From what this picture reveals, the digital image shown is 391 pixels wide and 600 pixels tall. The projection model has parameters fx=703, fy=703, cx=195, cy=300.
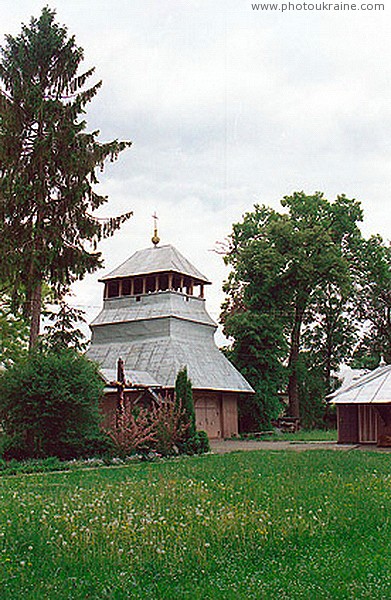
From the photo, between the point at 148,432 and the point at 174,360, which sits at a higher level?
the point at 174,360

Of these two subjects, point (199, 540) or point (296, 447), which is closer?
point (199, 540)

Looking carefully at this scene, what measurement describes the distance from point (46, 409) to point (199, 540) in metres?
12.6

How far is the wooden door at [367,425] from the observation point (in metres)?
28.4

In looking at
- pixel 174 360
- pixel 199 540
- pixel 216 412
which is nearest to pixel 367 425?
pixel 216 412

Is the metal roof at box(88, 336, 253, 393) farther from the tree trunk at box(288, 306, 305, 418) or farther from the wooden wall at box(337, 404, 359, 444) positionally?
the wooden wall at box(337, 404, 359, 444)

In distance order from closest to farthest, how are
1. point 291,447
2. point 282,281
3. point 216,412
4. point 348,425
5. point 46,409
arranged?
point 46,409
point 291,447
point 348,425
point 216,412
point 282,281

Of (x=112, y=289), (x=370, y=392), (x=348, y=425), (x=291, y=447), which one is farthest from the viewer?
(x=112, y=289)

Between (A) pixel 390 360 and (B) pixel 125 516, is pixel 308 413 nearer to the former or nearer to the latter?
(A) pixel 390 360

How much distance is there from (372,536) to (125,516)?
2965mm

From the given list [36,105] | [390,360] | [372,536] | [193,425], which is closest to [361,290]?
[390,360]

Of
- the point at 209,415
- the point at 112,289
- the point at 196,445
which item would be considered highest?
the point at 112,289

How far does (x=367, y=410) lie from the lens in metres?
28.7

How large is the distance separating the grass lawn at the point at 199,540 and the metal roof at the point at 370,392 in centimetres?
1385

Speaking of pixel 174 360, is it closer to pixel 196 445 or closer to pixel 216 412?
pixel 216 412
